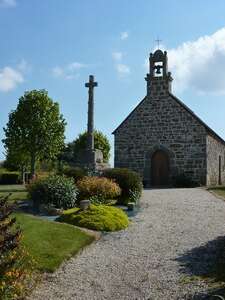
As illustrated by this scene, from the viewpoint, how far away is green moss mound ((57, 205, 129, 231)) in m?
13.4

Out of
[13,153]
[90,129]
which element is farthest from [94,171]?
[13,153]

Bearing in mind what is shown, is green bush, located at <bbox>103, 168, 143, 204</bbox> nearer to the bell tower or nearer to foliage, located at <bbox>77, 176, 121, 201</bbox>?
foliage, located at <bbox>77, 176, 121, 201</bbox>

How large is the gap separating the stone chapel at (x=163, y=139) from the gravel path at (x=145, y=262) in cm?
1429

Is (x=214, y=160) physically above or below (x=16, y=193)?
above

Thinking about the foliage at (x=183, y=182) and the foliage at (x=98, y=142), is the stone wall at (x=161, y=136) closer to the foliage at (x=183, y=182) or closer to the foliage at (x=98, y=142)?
the foliage at (x=183, y=182)

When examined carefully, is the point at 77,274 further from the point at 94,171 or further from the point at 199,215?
the point at 94,171

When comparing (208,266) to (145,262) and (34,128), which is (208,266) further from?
(34,128)

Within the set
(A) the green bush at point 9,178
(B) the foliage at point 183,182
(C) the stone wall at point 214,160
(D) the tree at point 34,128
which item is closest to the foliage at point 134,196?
(B) the foliage at point 183,182

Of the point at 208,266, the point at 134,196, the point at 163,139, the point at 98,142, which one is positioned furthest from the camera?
the point at 98,142

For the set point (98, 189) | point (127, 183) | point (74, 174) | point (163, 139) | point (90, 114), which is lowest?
point (98, 189)

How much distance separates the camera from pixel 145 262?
10211 mm

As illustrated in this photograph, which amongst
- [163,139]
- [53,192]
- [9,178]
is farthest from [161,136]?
[9,178]

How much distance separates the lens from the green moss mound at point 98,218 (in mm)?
13383

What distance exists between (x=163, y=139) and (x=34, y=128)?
390 inches
